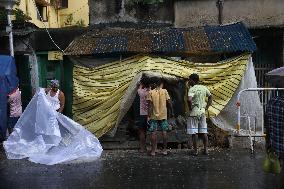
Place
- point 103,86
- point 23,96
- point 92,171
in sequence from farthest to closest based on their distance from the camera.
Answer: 1. point 23,96
2. point 103,86
3. point 92,171

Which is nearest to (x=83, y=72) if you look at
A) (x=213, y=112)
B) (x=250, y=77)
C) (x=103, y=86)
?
(x=103, y=86)

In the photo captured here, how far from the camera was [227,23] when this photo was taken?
516 inches

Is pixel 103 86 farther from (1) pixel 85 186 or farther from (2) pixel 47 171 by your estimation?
(1) pixel 85 186

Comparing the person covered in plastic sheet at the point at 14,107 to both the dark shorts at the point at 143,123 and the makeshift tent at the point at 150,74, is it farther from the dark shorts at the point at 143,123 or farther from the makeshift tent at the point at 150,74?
the dark shorts at the point at 143,123

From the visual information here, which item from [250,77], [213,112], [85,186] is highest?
[250,77]

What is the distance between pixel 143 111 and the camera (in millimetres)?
10359

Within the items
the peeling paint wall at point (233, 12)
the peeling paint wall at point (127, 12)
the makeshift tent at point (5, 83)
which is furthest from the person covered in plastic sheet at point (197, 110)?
the makeshift tent at point (5, 83)

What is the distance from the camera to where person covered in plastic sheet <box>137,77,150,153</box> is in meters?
10.4

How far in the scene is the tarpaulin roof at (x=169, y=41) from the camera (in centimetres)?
1102

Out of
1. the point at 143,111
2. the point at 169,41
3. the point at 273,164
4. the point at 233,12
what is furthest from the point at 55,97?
the point at 273,164

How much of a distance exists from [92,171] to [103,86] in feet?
10.00

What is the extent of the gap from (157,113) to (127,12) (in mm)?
4704

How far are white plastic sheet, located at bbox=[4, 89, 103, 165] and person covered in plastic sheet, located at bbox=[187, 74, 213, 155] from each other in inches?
82.0

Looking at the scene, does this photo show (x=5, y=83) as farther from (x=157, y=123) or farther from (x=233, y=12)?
(x=233, y=12)
